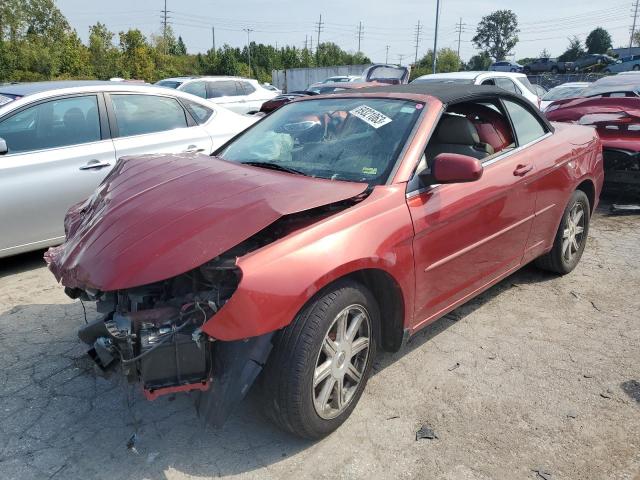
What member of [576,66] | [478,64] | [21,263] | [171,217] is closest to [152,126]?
[21,263]

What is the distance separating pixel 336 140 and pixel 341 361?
54.4 inches

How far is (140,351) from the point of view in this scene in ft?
7.28

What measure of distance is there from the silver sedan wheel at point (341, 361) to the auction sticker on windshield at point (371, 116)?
4.02ft

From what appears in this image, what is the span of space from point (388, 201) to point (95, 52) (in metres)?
45.6

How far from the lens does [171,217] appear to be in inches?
96.5

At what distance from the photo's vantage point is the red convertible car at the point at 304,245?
2227 millimetres

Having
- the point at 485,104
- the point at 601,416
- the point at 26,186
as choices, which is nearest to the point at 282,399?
the point at 601,416

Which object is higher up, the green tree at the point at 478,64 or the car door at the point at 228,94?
the green tree at the point at 478,64

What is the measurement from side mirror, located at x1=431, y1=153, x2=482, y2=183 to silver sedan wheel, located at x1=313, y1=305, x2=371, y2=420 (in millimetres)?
836

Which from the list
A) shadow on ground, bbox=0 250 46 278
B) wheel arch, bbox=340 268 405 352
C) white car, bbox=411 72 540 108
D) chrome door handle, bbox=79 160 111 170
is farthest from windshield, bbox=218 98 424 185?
white car, bbox=411 72 540 108

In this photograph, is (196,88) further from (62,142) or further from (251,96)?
(62,142)

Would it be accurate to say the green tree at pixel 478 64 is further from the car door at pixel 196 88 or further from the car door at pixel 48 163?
the car door at pixel 48 163

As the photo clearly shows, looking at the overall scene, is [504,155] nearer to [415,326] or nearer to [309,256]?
[415,326]

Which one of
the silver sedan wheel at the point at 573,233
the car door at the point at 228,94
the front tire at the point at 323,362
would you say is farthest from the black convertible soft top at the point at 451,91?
the car door at the point at 228,94
